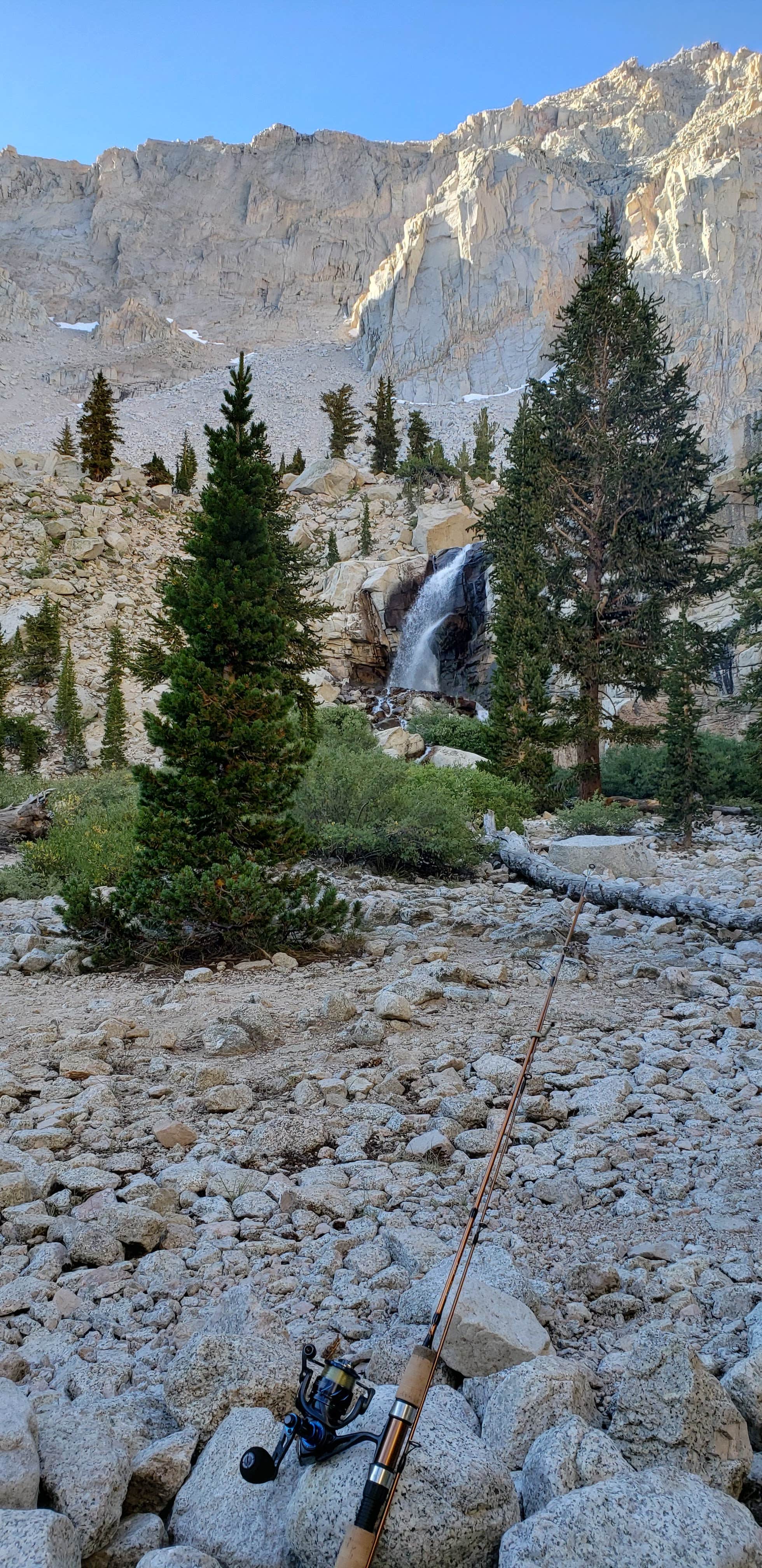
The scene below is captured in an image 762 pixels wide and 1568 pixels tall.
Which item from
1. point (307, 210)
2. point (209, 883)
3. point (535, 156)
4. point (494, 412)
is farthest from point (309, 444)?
point (209, 883)

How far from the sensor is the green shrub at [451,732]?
22.8 meters

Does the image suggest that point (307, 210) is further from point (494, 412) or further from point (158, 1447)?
point (158, 1447)

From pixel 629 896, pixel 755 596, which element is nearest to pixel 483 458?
pixel 755 596

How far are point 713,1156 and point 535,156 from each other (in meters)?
133

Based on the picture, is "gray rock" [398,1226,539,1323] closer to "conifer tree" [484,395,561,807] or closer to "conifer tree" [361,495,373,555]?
"conifer tree" [484,395,561,807]

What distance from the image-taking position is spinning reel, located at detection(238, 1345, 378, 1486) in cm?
144

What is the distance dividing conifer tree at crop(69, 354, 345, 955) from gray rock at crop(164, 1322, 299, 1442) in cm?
415

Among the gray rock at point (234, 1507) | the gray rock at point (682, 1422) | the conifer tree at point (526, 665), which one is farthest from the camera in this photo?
the conifer tree at point (526, 665)

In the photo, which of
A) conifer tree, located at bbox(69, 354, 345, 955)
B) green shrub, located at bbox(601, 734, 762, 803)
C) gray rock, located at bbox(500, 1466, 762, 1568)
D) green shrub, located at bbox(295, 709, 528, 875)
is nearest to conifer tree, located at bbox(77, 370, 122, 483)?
green shrub, located at bbox(601, 734, 762, 803)

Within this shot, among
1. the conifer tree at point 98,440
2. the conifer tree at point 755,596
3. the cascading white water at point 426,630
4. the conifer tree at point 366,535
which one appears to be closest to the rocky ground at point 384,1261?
the conifer tree at point 755,596

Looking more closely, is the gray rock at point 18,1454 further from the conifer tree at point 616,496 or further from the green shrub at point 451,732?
the green shrub at point 451,732

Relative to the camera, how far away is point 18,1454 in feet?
4.62

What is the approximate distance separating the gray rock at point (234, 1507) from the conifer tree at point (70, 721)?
2685cm

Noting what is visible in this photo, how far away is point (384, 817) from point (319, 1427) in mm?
9079
